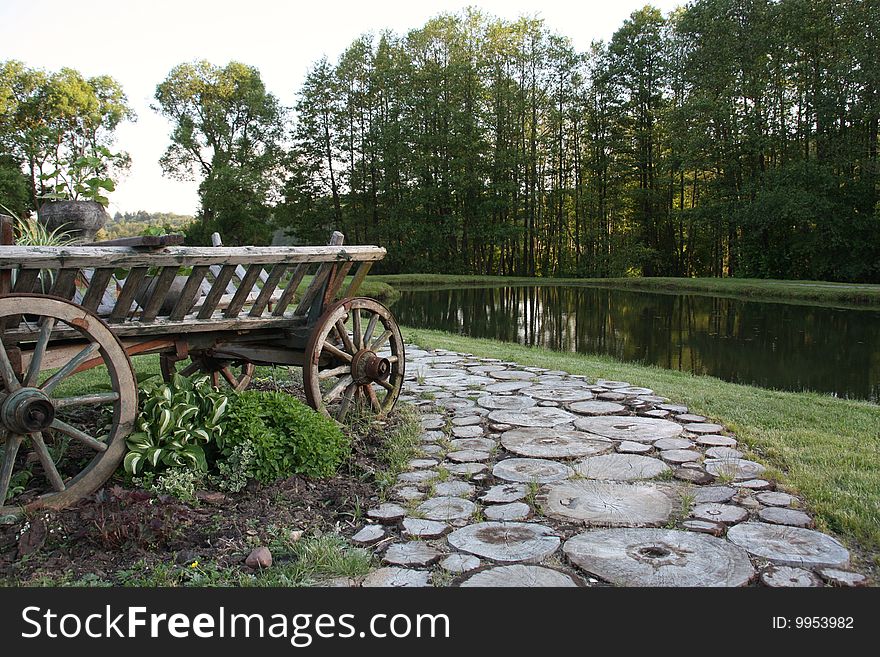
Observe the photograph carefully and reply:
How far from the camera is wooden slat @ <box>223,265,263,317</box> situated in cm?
320

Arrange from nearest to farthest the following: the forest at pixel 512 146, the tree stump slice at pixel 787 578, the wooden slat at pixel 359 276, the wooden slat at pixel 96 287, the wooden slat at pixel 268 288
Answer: the tree stump slice at pixel 787 578, the wooden slat at pixel 96 287, the wooden slat at pixel 268 288, the wooden slat at pixel 359 276, the forest at pixel 512 146

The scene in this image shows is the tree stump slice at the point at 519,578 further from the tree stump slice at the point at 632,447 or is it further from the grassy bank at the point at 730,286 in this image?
the grassy bank at the point at 730,286

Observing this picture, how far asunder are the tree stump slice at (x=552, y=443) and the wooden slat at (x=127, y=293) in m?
2.04

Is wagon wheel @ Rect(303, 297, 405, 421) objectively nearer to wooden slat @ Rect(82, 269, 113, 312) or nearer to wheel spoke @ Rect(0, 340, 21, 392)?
wooden slat @ Rect(82, 269, 113, 312)

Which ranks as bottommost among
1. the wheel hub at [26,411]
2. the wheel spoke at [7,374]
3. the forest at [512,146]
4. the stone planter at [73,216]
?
the wheel hub at [26,411]

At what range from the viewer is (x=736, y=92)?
22625 millimetres

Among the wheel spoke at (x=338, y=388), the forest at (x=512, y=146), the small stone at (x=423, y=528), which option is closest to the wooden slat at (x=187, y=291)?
the wheel spoke at (x=338, y=388)

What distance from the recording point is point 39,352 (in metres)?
2.51

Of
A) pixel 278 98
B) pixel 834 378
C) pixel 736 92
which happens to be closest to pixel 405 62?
pixel 278 98

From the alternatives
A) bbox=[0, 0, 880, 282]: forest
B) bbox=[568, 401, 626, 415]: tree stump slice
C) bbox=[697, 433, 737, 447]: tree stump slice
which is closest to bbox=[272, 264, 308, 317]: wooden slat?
bbox=[568, 401, 626, 415]: tree stump slice

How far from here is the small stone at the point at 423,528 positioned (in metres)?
2.46

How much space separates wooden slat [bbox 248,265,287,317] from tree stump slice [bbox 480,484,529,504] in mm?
1500

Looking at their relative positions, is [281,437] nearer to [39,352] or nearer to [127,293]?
[127,293]
